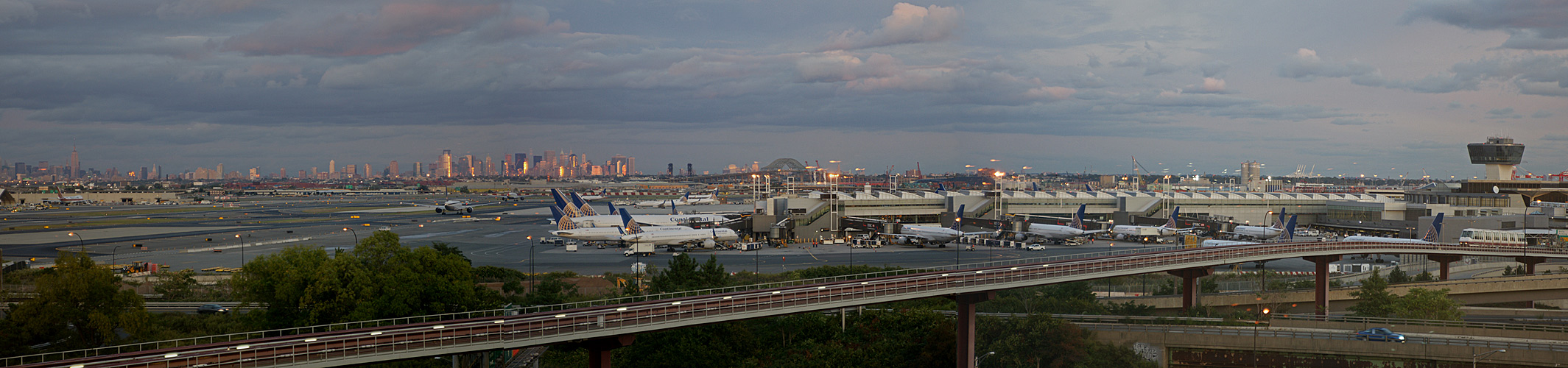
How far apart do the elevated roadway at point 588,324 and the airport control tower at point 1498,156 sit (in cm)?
13496

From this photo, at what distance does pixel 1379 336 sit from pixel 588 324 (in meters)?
44.2

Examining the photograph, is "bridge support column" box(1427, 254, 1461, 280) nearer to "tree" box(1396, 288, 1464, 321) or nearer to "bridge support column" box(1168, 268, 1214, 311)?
"tree" box(1396, 288, 1464, 321)

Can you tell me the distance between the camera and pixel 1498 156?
151m

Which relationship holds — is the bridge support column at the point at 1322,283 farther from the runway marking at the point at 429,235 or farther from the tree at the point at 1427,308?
the runway marking at the point at 429,235

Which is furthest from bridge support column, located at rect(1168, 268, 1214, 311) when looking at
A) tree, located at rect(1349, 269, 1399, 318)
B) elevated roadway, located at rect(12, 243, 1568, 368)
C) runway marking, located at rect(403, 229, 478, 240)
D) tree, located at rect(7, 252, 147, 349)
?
runway marking, located at rect(403, 229, 478, 240)

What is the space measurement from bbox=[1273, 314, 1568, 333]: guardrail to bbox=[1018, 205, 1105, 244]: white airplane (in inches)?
2157

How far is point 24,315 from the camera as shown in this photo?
1626 inches

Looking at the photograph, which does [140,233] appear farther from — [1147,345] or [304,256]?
[1147,345]

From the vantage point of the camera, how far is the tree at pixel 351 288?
43.9 meters

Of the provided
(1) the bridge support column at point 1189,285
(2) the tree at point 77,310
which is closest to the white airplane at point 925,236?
(1) the bridge support column at point 1189,285

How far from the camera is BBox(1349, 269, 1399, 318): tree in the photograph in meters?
59.7

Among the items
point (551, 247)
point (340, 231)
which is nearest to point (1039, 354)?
point (551, 247)

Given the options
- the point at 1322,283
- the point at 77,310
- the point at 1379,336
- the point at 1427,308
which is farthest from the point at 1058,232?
the point at 77,310

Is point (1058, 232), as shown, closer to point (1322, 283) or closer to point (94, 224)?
point (1322, 283)
